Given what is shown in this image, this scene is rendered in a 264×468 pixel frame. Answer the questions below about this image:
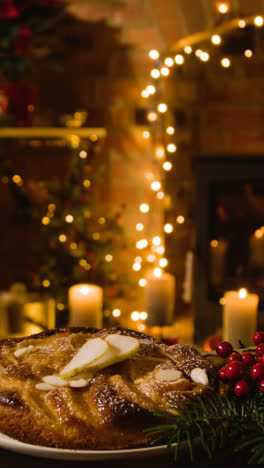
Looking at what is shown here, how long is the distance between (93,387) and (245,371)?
0.60 feet

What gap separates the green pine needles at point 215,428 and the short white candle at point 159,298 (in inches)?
43.1

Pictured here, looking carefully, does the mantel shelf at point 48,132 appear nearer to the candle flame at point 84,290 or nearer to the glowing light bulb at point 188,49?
the glowing light bulb at point 188,49

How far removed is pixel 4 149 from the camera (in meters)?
2.33

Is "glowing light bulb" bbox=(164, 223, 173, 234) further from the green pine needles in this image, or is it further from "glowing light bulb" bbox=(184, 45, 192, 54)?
the green pine needles

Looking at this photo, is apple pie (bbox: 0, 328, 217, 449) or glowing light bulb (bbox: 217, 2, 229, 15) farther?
glowing light bulb (bbox: 217, 2, 229, 15)

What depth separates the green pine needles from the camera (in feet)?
2.05

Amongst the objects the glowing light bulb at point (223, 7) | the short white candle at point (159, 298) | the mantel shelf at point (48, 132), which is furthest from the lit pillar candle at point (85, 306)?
the glowing light bulb at point (223, 7)

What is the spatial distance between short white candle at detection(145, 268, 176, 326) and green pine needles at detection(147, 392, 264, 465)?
43.1 inches

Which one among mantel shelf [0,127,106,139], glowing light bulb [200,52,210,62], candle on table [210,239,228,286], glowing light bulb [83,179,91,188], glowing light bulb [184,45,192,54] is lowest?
candle on table [210,239,228,286]

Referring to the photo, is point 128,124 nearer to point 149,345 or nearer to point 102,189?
point 102,189

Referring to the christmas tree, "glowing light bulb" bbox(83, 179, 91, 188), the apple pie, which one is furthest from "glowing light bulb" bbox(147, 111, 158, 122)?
the apple pie

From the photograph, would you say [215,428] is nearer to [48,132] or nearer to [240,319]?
[240,319]

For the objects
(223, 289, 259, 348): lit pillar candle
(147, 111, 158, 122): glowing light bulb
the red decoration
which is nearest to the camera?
the red decoration

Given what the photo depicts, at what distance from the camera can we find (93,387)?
71cm
